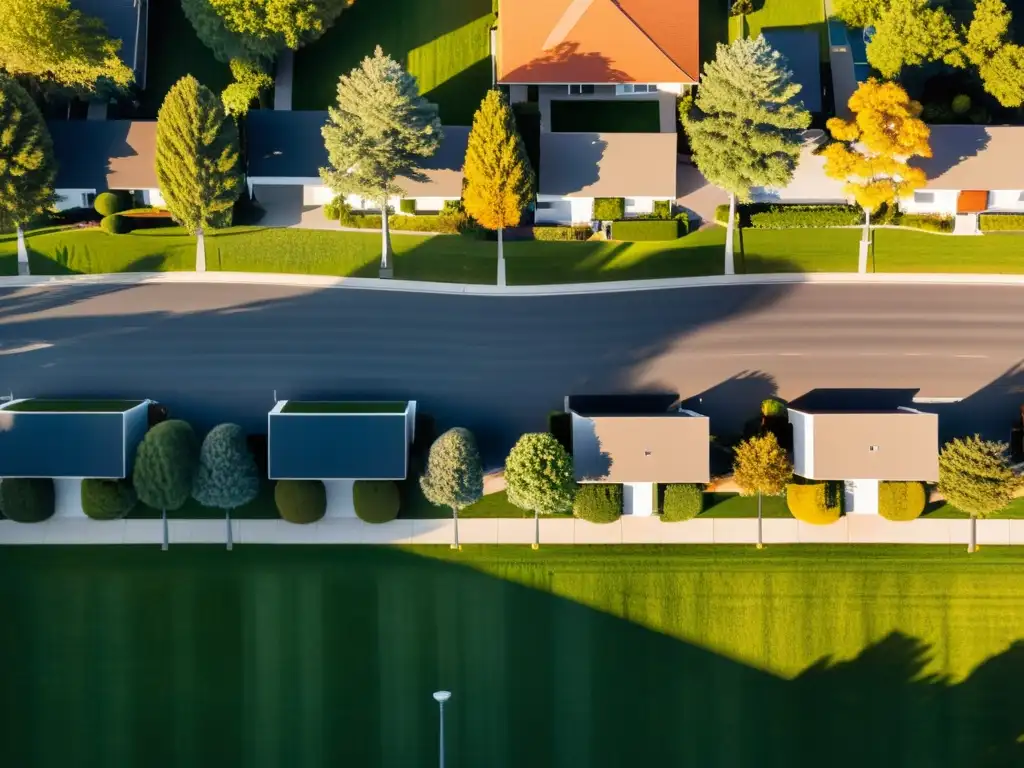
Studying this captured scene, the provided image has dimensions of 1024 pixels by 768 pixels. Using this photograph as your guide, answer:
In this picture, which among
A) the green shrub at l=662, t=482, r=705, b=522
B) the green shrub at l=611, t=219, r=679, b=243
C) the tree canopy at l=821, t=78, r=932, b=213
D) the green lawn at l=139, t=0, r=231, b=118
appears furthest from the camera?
the green lawn at l=139, t=0, r=231, b=118

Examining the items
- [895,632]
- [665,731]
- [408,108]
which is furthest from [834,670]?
[408,108]

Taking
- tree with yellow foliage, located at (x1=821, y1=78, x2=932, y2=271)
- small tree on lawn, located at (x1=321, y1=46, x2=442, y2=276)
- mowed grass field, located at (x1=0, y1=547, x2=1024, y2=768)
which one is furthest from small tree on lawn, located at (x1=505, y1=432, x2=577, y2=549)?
tree with yellow foliage, located at (x1=821, y1=78, x2=932, y2=271)

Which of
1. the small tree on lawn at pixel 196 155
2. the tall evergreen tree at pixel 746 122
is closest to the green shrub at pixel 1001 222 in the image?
the tall evergreen tree at pixel 746 122

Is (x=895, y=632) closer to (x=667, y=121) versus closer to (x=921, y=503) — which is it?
(x=921, y=503)

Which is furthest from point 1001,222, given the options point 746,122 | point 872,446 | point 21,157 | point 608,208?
point 21,157

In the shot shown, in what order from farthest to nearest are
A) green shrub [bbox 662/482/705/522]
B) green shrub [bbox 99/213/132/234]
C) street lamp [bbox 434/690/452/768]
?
1. green shrub [bbox 99/213/132/234]
2. green shrub [bbox 662/482/705/522]
3. street lamp [bbox 434/690/452/768]

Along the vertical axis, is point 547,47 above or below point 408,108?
above

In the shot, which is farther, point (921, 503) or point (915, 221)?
point (915, 221)

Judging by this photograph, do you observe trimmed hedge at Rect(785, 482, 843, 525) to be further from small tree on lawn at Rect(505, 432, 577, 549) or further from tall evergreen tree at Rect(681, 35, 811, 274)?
tall evergreen tree at Rect(681, 35, 811, 274)
